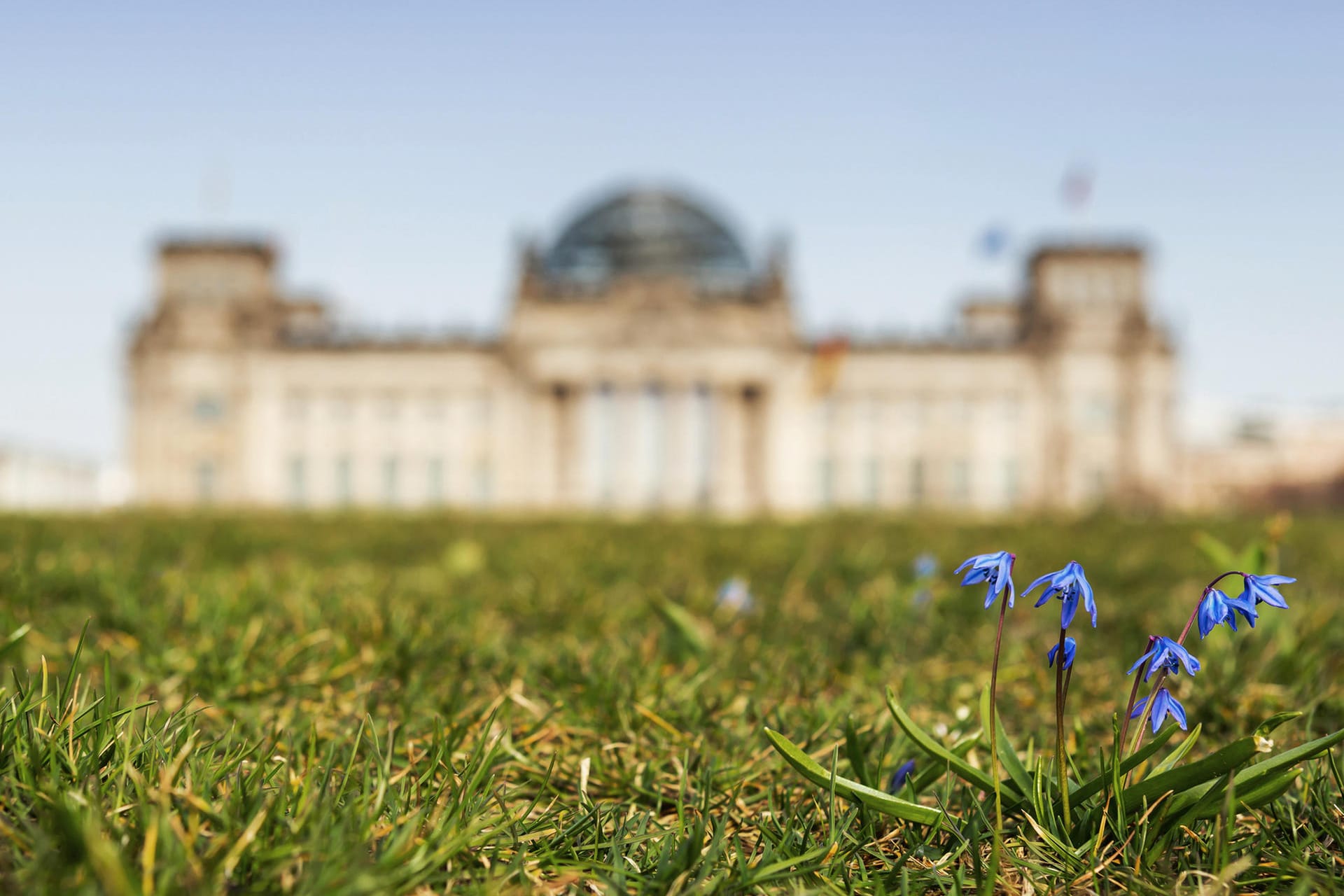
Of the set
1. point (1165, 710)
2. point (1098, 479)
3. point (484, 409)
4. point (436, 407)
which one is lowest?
point (1098, 479)

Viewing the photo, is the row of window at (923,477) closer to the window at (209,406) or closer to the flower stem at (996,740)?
the window at (209,406)

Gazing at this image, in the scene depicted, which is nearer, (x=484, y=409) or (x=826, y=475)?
(x=484, y=409)

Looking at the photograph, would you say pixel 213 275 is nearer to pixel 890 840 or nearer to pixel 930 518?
pixel 930 518

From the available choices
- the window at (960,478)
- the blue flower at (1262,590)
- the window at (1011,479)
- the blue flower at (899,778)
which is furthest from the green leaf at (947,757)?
the window at (1011,479)

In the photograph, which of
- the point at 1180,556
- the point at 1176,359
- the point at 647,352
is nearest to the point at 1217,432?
the point at 1176,359

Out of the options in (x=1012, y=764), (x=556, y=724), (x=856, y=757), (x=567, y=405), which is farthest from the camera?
(x=567, y=405)

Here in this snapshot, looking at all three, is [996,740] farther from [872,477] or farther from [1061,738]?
[872,477]

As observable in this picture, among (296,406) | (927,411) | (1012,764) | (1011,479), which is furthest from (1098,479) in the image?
(1012,764)
